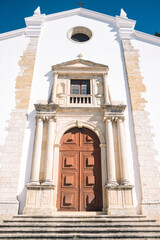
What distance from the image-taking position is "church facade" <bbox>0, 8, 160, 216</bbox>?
249 inches

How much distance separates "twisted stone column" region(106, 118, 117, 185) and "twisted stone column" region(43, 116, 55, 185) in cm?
175

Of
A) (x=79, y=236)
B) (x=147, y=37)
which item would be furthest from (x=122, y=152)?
(x=147, y=37)

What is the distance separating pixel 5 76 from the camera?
8367 millimetres

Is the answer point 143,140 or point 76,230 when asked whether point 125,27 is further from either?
point 76,230

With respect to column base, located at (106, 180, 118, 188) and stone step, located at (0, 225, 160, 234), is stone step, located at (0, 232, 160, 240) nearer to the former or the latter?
stone step, located at (0, 225, 160, 234)

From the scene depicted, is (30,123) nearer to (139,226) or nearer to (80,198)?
(80,198)

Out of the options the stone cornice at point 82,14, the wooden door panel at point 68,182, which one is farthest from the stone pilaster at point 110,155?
the stone cornice at point 82,14

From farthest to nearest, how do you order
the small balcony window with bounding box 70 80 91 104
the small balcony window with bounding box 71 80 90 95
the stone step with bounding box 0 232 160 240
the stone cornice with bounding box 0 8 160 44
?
the stone cornice with bounding box 0 8 160 44 → the small balcony window with bounding box 71 80 90 95 → the small balcony window with bounding box 70 80 91 104 → the stone step with bounding box 0 232 160 240

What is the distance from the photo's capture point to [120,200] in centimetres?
609

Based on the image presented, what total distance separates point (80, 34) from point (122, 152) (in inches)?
243

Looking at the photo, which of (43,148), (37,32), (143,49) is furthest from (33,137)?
(143,49)

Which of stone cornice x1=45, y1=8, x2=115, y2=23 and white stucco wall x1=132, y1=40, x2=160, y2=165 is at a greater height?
stone cornice x1=45, y1=8, x2=115, y2=23

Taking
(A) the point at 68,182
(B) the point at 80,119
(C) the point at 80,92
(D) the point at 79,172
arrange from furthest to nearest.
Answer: (C) the point at 80,92
(B) the point at 80,119
(D) the point at 79,172
(A) the point at 68,182

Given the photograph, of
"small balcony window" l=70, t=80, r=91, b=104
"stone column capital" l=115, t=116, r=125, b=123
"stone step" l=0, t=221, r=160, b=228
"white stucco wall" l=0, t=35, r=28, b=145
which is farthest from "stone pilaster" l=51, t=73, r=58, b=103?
"stone step" l=0, t=221, r=160, b=228
